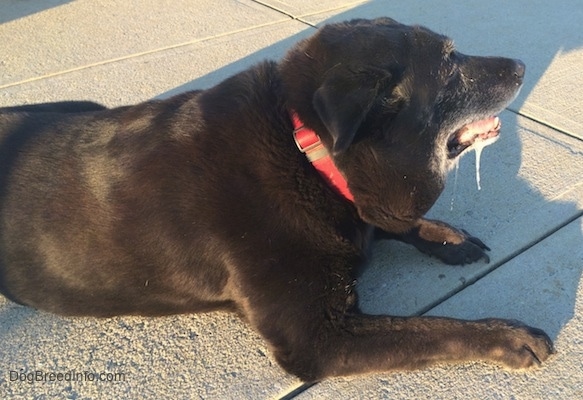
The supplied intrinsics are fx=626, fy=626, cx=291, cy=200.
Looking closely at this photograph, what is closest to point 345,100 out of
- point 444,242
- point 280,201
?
point 280,201

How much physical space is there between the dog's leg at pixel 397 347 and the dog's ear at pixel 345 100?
2.56 ft

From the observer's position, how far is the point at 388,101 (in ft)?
8.22

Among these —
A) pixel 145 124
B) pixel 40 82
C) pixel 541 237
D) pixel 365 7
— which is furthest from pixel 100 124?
pixel 365 7

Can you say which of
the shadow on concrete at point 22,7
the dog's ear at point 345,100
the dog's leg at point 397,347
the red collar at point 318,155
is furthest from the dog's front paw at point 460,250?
the shadow on concrete at point 22,7

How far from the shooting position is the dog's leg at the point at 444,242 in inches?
123

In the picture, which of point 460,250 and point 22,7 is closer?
point 460,250

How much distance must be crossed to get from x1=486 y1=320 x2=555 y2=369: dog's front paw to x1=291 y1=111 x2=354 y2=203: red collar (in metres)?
0.84

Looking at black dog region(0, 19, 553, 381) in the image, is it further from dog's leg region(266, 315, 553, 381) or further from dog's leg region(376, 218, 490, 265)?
dog's leg region(376, 218, 490, 265)

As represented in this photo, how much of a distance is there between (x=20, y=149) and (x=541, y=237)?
261 centimetres

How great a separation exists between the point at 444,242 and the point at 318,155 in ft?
3.27

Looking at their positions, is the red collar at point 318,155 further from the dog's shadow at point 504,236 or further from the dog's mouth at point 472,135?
the dog's shadow at point 504,236

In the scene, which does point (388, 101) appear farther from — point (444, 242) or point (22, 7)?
point (22, 7)

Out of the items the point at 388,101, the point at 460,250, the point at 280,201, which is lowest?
the point at 460,250

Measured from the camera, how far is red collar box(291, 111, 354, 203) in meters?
2.52
